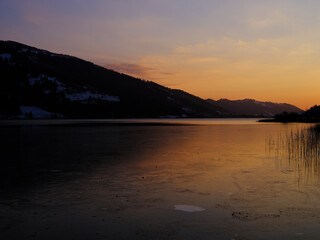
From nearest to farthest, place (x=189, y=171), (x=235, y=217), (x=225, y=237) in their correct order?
(x=225, y=237) → (x=235, y=217) → (x=189, y=171)

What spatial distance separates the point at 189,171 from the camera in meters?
20.4

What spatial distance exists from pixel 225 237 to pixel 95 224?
4277 mm

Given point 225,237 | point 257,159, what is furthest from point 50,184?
point 257,159

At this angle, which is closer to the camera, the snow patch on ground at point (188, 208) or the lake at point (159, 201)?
the lake at point (159, 201)

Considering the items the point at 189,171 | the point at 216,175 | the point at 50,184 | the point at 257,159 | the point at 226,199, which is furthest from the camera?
the point at 257,159

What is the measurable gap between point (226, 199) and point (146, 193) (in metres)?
3.71

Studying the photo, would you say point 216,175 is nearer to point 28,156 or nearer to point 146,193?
point 146,193

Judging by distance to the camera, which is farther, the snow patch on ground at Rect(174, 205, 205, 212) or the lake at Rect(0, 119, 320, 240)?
the snow patch on ground at Rect(174, 205, 205, 212)

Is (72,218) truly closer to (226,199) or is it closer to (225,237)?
(225,237)

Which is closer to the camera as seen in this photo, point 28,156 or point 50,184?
point 50,184

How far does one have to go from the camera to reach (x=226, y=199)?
523 inches

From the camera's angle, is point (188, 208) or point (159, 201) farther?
point (159, 201)

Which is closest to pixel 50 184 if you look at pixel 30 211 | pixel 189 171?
pixel 30 211

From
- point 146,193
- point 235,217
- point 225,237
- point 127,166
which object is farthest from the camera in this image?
point 127,166
